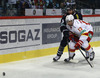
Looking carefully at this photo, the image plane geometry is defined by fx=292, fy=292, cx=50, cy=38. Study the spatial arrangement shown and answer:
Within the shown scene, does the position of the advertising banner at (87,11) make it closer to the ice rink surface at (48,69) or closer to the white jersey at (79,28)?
the ice rink surface at (48,69)

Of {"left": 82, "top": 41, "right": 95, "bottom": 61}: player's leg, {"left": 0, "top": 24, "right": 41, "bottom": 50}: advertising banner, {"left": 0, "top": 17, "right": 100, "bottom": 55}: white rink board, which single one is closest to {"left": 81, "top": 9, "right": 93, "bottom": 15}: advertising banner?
{"left": 0, "top": 17, "right": 100, "bottom": 55}: white rink board

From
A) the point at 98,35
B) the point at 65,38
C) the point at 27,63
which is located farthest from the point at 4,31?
the point at 98,35

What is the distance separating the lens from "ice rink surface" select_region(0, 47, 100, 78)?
5.16 meters

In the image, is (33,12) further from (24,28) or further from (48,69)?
(48,69)

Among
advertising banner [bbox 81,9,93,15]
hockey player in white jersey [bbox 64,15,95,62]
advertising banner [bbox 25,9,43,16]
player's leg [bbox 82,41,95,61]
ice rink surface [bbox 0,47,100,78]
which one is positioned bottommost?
ice rink surface [bbox 0,47,100,78]

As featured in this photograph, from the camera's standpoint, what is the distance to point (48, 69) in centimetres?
592

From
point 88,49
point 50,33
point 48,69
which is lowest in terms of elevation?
point 48,69

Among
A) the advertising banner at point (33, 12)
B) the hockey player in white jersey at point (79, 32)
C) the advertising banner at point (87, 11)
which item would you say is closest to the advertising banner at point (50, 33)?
the advertising banner at point (33, 12)

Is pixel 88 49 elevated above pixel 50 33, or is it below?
below

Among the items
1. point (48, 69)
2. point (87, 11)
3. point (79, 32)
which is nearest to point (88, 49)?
point (79, 32)

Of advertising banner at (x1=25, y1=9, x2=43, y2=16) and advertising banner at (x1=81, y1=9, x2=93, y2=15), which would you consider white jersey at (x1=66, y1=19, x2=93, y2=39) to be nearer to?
advertising banner at (x1=25, y1=9, x2=43, y2=16)

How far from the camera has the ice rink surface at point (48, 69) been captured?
203 inches

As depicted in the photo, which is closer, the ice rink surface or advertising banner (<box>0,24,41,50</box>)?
the ice rink surface

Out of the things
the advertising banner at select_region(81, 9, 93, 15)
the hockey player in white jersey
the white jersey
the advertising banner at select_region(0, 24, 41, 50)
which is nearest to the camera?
the hockey player in white jersey
